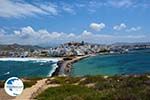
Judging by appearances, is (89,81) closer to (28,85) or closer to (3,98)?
(28,85)

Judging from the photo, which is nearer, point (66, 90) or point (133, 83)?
point (133, 83)

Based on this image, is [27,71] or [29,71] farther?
[27,71]

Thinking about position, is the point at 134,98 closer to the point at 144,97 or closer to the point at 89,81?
the point at 144,97

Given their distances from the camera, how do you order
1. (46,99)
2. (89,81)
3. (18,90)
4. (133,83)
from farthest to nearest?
(89,81) < (133,83) < (46,99) < (18,90)

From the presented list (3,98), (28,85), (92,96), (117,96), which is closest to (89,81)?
(28,85)

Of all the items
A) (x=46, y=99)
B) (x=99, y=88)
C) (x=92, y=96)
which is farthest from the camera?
(x=99, y=88)

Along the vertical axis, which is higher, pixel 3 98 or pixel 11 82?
pixel 11 82

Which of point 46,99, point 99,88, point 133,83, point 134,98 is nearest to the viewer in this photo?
point 134,98

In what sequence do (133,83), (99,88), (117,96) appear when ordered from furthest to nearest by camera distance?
1. (99,88)
2. (133,83)
3. (117,96)

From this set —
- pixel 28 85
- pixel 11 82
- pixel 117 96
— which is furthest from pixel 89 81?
pixel 11 82
